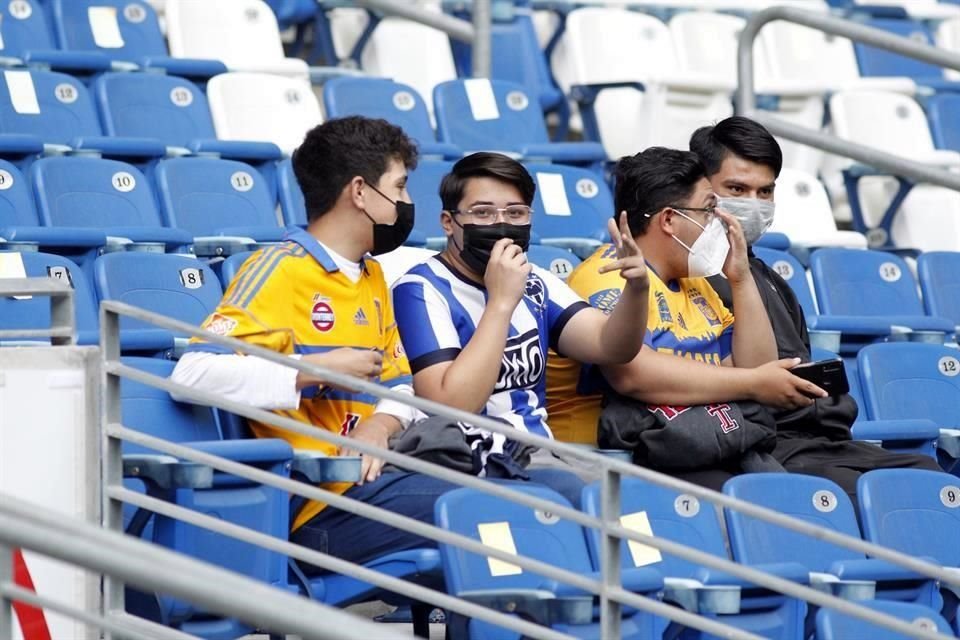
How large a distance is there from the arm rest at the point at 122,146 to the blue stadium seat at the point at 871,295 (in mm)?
1895

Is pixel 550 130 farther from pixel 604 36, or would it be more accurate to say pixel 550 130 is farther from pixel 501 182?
pixel 501 182

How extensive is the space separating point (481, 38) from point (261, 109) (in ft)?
2.97

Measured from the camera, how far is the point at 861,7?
26.2 feet

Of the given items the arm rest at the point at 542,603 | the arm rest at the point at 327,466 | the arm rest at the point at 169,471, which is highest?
the arm rest at the point at 169,471

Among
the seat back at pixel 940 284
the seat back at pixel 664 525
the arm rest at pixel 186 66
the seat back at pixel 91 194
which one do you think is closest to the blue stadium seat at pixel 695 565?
the seat back at pixel 664 525

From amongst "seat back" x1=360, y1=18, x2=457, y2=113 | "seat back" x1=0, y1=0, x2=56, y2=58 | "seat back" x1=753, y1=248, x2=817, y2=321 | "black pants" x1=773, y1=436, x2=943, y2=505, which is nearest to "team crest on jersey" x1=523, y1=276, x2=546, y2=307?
"black pants" x1=773, y1=436, x2=943, y2=505

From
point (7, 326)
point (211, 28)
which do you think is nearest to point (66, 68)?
point (211, 28)

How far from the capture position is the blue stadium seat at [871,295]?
5.01 meters

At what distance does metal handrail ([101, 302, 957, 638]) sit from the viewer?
2.85 meters

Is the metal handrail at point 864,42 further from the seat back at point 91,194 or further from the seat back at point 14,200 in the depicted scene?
the seat back at point 14,200

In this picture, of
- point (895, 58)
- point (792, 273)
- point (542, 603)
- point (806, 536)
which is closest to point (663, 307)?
point (806, 536)

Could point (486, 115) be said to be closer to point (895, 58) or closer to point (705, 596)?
point (895, 58)

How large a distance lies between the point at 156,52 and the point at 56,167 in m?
1.55

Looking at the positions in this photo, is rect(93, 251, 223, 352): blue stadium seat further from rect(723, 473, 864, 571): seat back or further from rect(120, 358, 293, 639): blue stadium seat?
rect(723, 473, 864, 571): seat back
